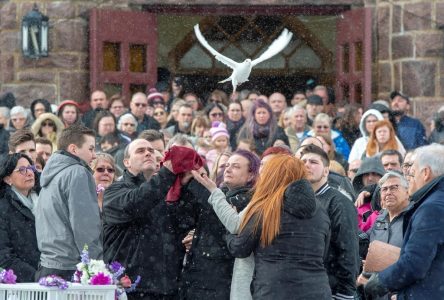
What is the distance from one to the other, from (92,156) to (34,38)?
7.64 m

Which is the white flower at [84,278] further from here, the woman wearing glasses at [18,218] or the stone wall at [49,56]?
the stone wall at [49,56]

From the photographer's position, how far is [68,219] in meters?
8.75

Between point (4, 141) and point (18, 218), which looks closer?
point (18, 218)

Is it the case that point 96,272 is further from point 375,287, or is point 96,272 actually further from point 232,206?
point 375,287

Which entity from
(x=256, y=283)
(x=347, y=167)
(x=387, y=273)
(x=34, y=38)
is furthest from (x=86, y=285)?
(x=34, y=38)

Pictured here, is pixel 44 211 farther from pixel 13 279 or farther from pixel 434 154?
pixel 434 154

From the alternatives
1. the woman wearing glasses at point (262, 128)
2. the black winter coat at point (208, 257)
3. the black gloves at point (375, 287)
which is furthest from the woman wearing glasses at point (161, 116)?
the black gloves at point (375, 287)

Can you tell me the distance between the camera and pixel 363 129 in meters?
14.5

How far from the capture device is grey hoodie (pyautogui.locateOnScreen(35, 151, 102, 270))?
28.3 feet

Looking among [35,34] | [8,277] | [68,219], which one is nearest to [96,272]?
[8,277]

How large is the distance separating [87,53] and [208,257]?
851 cm

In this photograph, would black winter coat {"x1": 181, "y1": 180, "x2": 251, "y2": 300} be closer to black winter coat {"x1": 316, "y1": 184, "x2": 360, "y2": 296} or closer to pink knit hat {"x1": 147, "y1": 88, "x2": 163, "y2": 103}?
black winter coat {"x1": 316, "y1": 184, "x2": 360, "y2": 296}

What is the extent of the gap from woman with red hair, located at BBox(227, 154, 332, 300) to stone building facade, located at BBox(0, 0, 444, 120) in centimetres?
856

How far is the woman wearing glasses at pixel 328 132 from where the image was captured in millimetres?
14250
